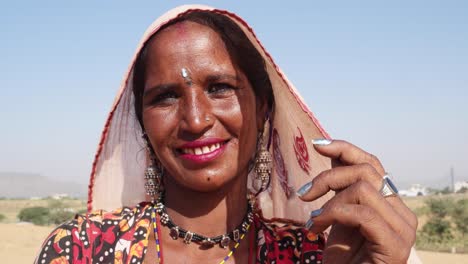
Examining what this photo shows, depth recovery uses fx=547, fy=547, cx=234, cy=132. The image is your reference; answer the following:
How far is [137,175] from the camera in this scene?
9.47 ft

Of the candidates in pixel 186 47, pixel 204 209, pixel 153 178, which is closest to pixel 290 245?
pixel 204 209

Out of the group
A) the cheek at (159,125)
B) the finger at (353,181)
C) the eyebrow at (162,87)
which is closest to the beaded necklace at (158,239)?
the cheek at (159,125)

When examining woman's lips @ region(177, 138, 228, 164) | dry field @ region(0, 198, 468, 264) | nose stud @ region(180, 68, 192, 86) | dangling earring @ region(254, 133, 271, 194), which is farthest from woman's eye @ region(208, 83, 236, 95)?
dry field @ region(0, 198, 468, 264)

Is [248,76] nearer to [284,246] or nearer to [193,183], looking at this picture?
[193,183]

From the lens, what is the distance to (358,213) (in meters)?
1.75

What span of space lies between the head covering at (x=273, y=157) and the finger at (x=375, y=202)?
2.45 feet

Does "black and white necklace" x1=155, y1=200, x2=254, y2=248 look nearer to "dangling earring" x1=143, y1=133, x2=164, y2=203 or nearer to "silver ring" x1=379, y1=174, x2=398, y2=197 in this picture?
"dangling earring" x1=143, y1=133, x2=164, y2=203

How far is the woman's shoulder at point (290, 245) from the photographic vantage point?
248 centimetres

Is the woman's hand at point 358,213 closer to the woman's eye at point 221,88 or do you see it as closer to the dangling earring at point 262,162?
the woman's eye at point 221,88

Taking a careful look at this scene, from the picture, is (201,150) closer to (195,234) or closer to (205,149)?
(205,149)

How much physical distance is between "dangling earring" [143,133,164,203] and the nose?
16.5 inches

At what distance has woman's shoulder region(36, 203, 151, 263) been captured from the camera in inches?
87.0

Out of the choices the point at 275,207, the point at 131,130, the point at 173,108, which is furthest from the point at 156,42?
the point at 275,207

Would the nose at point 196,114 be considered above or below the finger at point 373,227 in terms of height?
above
